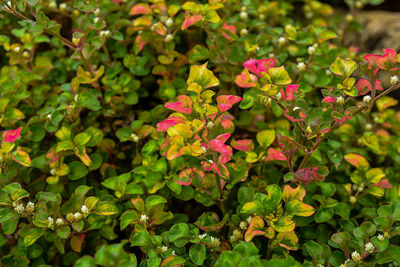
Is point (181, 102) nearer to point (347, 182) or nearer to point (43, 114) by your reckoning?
point (43, 114)

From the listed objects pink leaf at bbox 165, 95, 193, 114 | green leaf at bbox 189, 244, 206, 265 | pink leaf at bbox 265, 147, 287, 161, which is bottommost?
green leaf at bbox 189, 244, 206, 265

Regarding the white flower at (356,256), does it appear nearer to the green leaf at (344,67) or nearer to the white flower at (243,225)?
the white flower at (243,225)

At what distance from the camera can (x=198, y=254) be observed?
3.21 ft

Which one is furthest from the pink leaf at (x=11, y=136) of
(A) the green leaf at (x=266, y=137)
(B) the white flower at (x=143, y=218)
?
(A) the green leaf at (x=266, y=137)

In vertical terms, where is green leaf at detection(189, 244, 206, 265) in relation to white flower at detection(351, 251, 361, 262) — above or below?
above

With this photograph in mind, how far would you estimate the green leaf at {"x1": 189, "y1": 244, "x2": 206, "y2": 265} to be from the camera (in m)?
0.96

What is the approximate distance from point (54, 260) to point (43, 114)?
46cm

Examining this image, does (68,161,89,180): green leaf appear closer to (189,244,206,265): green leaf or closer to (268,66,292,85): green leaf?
(189,244,206,265): green leaf

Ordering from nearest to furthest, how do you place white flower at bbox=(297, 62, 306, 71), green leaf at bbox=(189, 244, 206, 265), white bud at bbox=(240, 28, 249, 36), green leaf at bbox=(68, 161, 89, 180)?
green leaf at bbox=(189, 244, 206, 265)
green leaf at bbox=(68, 161, 89, 180)
white flower at bbox=(297, 62, 306, 71)
white bud at bbox=(240, 28, 249, 36)


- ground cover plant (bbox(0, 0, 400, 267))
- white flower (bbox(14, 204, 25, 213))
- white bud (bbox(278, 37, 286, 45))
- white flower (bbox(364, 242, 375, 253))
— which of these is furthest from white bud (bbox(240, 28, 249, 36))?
white flower (bbox(14, 204, 25, 213))

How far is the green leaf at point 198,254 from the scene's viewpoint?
3.14ft

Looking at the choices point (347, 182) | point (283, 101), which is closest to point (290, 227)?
point (283, 101)

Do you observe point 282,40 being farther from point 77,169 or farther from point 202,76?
point 77,169

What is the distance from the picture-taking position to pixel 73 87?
4.14 feet
